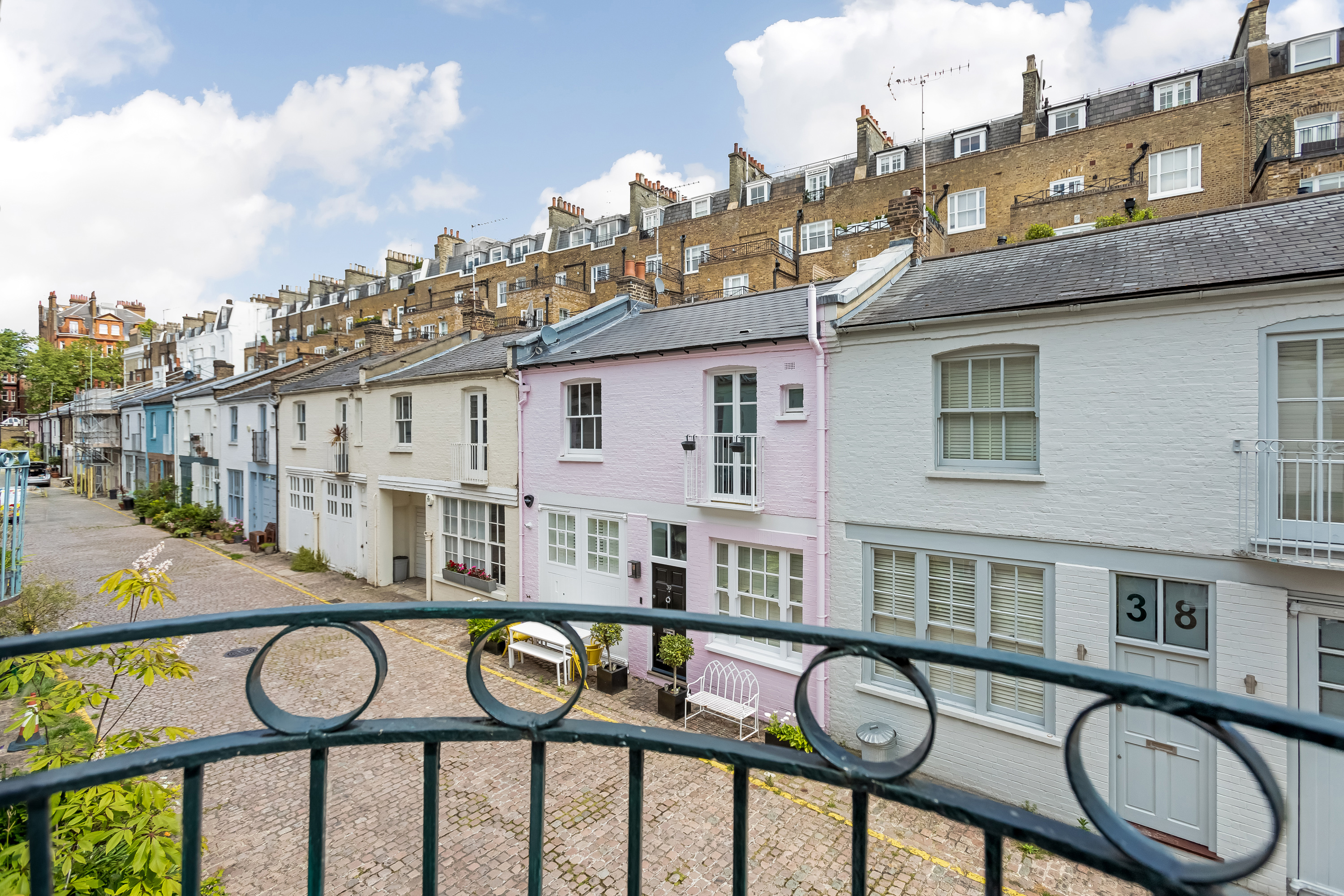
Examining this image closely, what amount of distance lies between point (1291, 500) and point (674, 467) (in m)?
9.10

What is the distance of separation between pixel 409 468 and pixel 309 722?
19707mm

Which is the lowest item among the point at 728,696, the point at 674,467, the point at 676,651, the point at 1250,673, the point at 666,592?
the point at 728,696

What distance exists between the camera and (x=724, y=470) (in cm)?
1260

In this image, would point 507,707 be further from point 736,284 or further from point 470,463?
point 736,284

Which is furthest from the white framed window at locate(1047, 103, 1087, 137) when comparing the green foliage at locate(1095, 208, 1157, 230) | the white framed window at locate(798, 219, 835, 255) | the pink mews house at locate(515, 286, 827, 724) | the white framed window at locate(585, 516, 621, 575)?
the white framed window at locate(585, 516, 621, 575)

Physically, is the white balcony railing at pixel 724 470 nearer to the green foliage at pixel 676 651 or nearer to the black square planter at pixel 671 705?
the green foliage at pixel 676 651

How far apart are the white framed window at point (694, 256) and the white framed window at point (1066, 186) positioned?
16.3 meters

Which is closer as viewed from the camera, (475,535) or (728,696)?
(728,696)

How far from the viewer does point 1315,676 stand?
7594 mm

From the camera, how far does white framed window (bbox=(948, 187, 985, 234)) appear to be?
94.6ft

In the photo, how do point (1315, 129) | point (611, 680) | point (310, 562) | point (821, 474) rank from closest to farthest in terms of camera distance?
1. point (821, 474)
2. point (611, 680)
3. point (1315, 129)
4. point (310, 562)

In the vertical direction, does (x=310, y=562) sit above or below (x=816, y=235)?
below

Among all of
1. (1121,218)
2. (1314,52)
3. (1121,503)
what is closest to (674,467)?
(1121,503)

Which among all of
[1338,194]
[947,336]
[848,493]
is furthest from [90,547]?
[1338,194]
